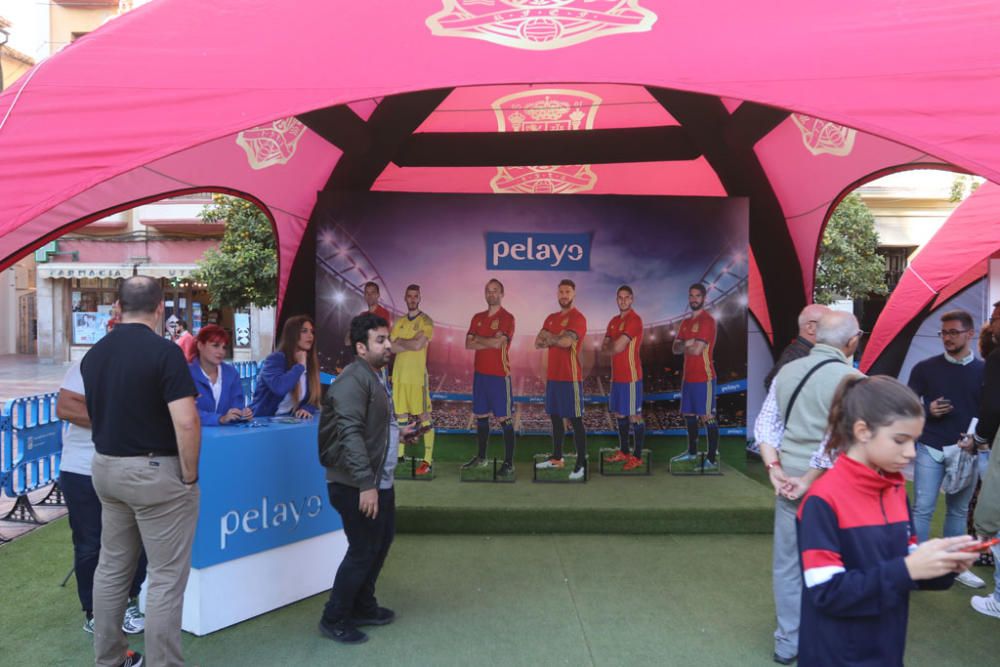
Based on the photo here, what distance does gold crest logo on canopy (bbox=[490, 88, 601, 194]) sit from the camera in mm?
7445

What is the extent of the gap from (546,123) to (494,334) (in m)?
2.47

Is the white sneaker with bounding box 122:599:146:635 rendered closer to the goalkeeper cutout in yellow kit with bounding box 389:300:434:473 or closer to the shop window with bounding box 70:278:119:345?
the goalkeeper cutout in yellow kit with bounding box 389:300:434:473

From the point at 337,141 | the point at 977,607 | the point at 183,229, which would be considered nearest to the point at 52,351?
the point at 183,229

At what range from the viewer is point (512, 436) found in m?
7.19

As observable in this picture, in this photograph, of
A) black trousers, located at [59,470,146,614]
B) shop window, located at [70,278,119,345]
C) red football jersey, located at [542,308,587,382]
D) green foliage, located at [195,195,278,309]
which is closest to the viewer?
black trousers, located at [59,470,146,614]

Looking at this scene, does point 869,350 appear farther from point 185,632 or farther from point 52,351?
point 52,351

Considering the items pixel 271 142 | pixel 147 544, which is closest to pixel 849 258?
pixel 271 142

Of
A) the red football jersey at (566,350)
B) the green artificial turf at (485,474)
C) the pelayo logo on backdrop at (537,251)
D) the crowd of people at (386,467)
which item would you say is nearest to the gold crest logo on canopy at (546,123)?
the pelayo logo on backdrop at (537,251)

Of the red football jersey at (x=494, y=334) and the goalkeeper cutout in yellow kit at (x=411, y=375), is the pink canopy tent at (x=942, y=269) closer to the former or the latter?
the red football jersey at (x=494, y=334)

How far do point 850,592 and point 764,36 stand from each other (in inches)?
127

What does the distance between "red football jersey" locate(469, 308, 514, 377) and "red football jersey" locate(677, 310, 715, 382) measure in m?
1.88

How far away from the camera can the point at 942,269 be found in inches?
308

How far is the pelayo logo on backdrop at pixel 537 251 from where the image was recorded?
7781 millimetres

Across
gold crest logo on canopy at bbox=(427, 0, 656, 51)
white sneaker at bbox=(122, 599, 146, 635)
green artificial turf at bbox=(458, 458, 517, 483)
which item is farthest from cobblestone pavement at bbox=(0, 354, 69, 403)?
Answer: gold crest logo on canopy at bbox=(427, 0, 656, 51)
